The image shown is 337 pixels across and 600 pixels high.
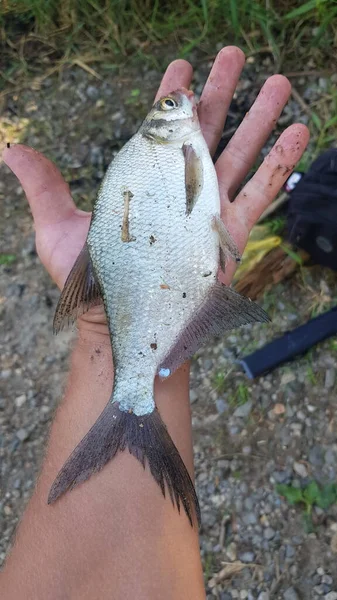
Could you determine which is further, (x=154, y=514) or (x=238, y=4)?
(x=238, y=4)

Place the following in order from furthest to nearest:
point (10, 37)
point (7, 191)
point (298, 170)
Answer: point (10, 37) < point (7, 191) < point (298, 170)

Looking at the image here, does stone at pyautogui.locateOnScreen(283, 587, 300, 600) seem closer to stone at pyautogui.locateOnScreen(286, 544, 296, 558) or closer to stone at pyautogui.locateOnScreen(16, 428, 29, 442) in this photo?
stone at pyautogui.locateOnScreen(286, 544, 296, 558)

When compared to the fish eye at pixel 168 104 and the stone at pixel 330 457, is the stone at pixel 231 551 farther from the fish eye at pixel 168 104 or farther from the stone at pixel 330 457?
the fish eye at pixel 168 104

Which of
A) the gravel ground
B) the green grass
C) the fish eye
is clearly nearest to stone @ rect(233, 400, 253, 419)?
Result: the gravel ground

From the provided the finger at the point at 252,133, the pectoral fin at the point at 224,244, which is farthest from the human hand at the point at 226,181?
the pectoral fin at the point at 224,244

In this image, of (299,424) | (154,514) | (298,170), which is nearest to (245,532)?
(299,424)

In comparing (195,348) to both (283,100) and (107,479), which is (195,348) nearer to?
(107,479)

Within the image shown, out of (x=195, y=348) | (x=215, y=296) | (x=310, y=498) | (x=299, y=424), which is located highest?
(x=215, y=296)
